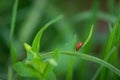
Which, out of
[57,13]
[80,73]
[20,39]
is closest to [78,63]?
[80,73]

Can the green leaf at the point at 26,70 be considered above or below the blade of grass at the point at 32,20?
below

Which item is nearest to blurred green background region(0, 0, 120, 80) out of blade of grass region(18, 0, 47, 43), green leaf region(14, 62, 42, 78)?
blade of grass region(18, 0, 47, 43)

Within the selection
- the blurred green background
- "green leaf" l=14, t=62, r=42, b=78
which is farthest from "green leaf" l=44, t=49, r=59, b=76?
the blurred green background

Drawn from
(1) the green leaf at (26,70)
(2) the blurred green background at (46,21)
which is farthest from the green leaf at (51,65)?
(2) the blurred green background at (46,21)

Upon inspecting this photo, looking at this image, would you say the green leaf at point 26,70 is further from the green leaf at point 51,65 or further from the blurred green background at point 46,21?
the blurred green background at point 46,21

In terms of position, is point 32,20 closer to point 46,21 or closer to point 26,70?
point 46,21

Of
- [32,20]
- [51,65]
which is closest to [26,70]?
[51,65]

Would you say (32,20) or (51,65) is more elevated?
(32,20)

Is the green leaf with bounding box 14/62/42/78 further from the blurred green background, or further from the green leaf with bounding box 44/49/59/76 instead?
the blurred green background

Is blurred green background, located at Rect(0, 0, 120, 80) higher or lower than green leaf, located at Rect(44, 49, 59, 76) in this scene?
higher

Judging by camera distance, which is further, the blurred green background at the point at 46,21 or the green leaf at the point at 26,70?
the blurred green background at the point at 46,21

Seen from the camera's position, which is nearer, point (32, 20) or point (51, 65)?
point (51, 65)

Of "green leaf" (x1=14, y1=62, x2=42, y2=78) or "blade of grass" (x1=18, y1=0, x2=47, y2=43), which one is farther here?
"blade of grass" (x1=18, y1=0, x2=47, y2=43)
